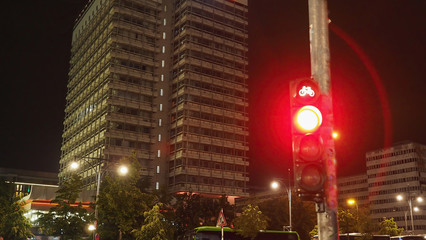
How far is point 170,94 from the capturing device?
101438mm

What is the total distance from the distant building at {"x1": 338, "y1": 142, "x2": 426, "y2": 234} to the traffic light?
474ft

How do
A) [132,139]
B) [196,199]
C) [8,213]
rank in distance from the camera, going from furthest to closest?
[132,139] < [196,199] < [8,213]

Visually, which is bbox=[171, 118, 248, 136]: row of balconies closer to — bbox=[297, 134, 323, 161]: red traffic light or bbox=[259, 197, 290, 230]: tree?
bbox=[259, 197, 290, 230]: tree

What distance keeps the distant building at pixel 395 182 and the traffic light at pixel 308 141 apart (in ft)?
474

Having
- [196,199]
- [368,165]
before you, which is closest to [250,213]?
[196,199]

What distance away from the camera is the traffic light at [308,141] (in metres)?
4.46

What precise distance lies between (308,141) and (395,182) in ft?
539

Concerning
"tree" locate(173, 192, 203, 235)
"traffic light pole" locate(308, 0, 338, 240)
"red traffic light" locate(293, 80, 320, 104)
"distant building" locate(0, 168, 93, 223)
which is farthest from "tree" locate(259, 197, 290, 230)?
"red traffic light" locate(293, 80, 320, 104)

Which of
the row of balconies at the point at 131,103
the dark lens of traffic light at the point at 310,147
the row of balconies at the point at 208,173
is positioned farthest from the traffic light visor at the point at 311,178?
the row of balconies at the point at 131,103

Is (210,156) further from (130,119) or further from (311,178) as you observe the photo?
(311,178)

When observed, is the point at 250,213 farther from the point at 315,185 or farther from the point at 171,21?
the point at 171,21

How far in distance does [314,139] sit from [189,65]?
95005 mm

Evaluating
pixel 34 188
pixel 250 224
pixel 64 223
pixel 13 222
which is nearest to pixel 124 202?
pixel 64 223

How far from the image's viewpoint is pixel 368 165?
16600 centimetres
